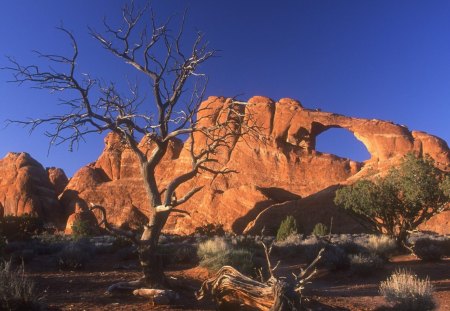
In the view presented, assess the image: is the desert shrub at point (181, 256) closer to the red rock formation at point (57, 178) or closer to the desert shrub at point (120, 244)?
the desert shrub at point (120, 244)

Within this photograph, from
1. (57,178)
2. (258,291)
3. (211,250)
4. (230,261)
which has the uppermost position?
(57,178)

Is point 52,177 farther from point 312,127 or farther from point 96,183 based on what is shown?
point 312,127

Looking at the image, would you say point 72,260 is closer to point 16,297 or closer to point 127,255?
point 127,255

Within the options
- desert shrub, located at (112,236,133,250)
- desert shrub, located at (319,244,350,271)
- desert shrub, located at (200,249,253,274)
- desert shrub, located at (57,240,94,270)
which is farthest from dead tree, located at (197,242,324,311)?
desert shrub, located at (112,236,133,250)

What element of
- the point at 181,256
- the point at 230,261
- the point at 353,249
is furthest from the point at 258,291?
the point at 353,249

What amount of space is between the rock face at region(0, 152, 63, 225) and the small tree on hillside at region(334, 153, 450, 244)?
4926 cm

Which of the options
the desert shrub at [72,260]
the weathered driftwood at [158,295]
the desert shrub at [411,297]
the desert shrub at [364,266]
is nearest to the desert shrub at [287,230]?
the desert shrub at [364,266]

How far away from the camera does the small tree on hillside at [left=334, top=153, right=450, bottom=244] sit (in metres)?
21.7

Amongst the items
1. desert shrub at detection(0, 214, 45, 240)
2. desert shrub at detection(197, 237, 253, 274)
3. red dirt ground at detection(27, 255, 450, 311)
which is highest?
desert shrub at detection(0, 214, 45, 240)

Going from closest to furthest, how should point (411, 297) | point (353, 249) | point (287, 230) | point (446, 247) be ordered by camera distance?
point (411, 297) → point (353, 249) → point (446, 247) → point (287, 230)

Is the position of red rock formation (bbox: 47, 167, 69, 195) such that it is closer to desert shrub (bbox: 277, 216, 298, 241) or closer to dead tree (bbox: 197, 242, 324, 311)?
desert shrub (bbox: 277, 216, 298, 241)

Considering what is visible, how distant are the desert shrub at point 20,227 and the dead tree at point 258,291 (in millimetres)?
19382

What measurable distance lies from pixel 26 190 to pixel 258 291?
65.8 meters

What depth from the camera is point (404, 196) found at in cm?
2278
